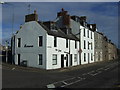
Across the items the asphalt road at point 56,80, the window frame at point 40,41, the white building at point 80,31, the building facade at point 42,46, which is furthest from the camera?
the white building at point 80,31

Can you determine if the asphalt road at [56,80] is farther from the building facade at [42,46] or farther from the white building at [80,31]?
the white building at [80,31]

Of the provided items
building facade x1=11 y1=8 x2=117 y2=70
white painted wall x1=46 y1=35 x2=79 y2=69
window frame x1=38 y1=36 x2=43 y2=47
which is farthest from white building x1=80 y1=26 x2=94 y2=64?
window frame x1=38 y1=36 x2=43 y2=47

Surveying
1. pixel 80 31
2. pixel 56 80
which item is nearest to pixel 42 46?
pixel 56 80

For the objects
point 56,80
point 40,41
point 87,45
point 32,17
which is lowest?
point 56,80

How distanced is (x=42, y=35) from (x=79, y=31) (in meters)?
14.1

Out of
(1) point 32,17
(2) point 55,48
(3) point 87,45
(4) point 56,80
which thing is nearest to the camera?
(4) point 56,80

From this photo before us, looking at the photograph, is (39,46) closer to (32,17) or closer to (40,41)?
(40,41)

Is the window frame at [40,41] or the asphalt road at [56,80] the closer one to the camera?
the asphalt road at [56,80]

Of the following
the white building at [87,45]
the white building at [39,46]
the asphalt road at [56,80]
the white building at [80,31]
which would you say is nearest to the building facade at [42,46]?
the white building at [39,46]

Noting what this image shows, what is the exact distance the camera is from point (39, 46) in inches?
1261

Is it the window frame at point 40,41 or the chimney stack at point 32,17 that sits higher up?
the chimney stack at point 32,17

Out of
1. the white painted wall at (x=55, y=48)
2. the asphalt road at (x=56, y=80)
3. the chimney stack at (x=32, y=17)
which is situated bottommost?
the asphalt road at (x=56, y=80)

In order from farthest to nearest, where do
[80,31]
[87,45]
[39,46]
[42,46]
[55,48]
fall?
[87,45], [80,31], [55,48], [39,46], [42,46]

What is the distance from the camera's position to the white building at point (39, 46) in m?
31.4
